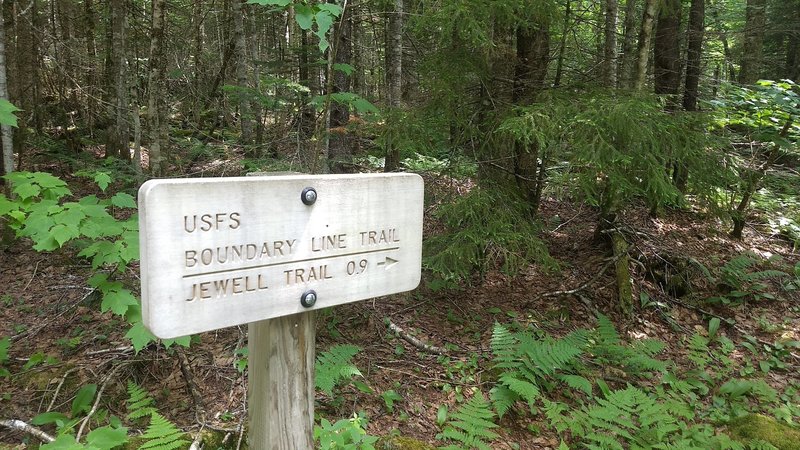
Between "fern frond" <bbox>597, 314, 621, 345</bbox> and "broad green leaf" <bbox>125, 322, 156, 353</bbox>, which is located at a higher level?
"broad green leaf" <bbox>125, 322, 156, 353</bbox>

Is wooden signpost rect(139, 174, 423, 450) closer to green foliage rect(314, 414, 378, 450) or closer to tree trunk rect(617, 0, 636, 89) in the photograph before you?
green foliage rect(314, 414, 378, 450)

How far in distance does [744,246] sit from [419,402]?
20.9 ft

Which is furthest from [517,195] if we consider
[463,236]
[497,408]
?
[497,408]

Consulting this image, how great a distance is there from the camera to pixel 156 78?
20.4ft

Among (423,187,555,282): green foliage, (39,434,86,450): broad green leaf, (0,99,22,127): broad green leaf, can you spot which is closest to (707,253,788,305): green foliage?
(423,187,555,282): green foliage

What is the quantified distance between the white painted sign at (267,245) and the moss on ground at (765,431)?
3.20 m

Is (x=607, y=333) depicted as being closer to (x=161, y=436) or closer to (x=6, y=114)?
(x=161, y=436)

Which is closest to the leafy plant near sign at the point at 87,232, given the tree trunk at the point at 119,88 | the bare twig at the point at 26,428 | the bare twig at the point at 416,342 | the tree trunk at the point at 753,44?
the bare twig at the point at 26,428

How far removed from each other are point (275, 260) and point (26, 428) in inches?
112

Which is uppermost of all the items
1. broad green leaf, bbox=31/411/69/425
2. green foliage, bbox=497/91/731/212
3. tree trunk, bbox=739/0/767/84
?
tree trunk, bbox=739/0/767/84

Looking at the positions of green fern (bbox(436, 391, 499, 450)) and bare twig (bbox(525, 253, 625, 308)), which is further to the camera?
bare twig (bbox(525, 253, 625, 308))

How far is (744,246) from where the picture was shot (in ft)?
24.1

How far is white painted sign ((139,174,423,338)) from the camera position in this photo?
4.14ft

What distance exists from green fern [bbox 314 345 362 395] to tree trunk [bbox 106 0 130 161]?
6.69 m
